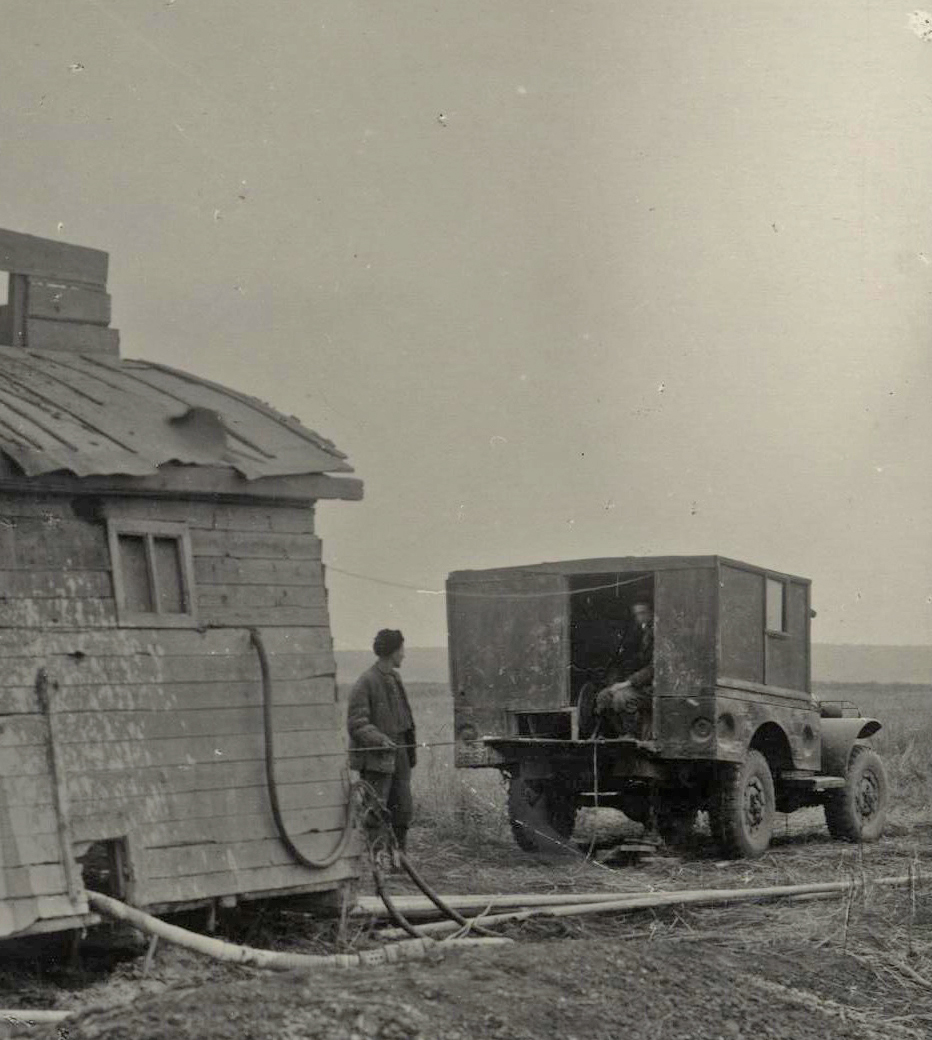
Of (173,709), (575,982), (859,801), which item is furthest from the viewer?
(859,801)

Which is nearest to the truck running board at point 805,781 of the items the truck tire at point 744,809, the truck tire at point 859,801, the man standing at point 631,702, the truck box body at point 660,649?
the truck box body at point 660,649

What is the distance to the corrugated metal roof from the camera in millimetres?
9703

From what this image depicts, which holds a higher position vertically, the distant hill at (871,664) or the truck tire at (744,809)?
the truck tire at (744,809)

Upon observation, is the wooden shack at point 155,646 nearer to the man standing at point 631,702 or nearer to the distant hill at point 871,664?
the man standing at point 631,702

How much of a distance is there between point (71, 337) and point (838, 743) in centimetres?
925

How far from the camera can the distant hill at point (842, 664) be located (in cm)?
9850

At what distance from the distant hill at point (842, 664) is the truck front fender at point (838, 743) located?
7450 cm

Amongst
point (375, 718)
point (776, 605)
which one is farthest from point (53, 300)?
point (776, 605)

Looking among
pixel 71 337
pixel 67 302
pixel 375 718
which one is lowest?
pixel 375 718

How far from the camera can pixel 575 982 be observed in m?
8.12

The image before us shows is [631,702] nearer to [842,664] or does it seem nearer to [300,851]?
[300,851]

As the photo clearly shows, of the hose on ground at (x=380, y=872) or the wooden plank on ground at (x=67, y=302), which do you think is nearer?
the hose on ground at (x=380, y=872)

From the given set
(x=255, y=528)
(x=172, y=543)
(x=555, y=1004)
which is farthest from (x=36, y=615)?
(x=555, y=1004)

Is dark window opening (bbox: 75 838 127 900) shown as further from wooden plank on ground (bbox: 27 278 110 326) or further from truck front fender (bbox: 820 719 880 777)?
truck front fender (bbox: 820 719 880 777)
